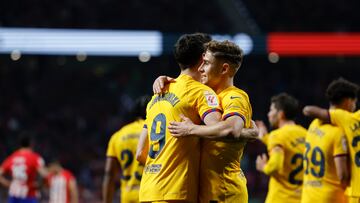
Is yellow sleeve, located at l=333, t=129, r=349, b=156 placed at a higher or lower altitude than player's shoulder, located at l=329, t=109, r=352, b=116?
lower

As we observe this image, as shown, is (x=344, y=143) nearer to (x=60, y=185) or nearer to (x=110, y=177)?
(x=110, y=177)

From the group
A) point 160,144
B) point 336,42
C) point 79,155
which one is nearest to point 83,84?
point 79,155

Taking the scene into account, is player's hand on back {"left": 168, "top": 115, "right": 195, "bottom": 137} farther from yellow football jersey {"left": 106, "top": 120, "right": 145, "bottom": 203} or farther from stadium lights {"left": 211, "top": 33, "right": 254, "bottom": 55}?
stadium lights {"left": 211, "top": 33, "right": 254, "bottom": 55}

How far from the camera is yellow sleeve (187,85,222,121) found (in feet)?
18.3

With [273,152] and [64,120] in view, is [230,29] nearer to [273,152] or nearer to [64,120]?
[64,120]

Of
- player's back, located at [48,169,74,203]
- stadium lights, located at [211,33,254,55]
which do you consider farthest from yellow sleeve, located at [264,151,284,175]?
stadium lights, located at [211,33,254,55]

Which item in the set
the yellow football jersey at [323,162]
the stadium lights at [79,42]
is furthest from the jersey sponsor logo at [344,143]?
the stadium lights at [79,42]

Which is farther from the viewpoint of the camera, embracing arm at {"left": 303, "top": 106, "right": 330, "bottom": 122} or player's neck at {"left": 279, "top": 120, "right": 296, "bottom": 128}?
player's neck at {"left": 279, "top": 120, "right": 296, "bottom": 128}

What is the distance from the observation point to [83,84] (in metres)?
27.6

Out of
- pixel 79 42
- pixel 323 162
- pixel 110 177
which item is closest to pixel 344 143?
pixel 323 162

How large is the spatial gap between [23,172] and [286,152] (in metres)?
6.93

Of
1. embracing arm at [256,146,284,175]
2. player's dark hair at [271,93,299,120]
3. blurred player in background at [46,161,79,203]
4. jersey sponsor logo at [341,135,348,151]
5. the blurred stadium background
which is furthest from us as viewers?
the blurred stadium background

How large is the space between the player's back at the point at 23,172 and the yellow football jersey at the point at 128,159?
524 centimetres

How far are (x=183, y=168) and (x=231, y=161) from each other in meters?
0.37
